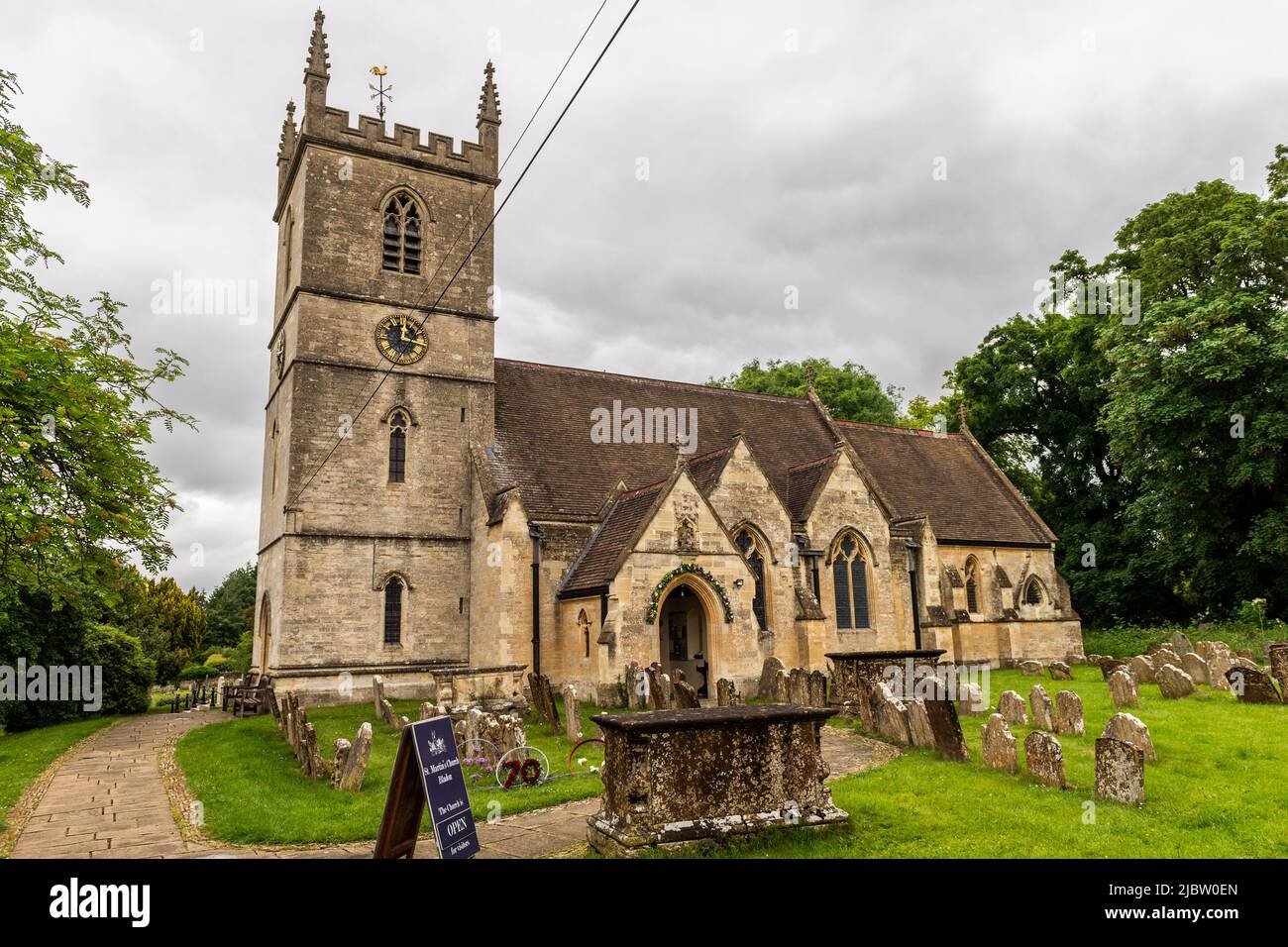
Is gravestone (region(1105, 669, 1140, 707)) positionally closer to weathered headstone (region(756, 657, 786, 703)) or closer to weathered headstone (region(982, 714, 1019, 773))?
weathered headstone (region(982, 714, 1019, 773))

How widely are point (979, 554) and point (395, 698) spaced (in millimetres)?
20615

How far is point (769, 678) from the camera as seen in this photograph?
20.3 meters

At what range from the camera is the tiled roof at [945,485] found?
1161 inches

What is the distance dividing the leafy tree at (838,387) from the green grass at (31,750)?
111 ft

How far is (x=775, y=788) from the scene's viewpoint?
7895 millimetres

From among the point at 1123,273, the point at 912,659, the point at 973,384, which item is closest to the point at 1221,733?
the point at 912,659

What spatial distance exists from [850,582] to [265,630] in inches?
683

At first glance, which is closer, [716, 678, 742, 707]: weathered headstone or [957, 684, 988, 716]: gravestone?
[957, 684, 988, 716]: gravestone

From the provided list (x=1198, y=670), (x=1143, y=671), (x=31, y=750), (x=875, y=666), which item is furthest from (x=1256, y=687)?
(x=31, y=750)

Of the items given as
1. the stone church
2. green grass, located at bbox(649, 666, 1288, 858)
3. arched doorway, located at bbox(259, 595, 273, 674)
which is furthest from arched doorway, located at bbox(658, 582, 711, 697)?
arched doorway, located at bbox(259, 595, 273, 674)

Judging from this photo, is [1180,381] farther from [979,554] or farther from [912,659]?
[912,659]

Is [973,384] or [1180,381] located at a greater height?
[973,384]

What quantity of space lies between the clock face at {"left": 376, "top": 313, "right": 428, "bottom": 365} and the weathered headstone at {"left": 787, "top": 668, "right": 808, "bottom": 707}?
13759mm

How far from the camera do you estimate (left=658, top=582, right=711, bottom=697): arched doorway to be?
21.9m
